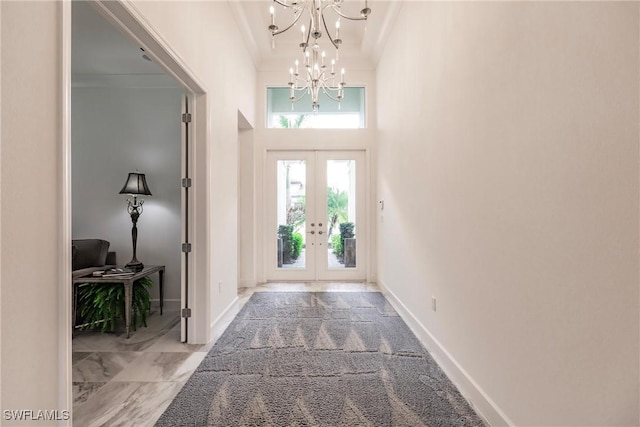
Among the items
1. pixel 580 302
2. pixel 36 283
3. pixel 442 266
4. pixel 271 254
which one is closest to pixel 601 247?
pixel 580 302

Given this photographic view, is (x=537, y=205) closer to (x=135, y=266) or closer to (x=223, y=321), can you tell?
(x=223, y=321)

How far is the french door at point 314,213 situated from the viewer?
16.6 ft

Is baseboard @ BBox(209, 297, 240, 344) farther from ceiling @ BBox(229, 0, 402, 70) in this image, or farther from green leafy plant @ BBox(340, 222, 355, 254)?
ceiling @ BBox(229, 0, 402, 70)

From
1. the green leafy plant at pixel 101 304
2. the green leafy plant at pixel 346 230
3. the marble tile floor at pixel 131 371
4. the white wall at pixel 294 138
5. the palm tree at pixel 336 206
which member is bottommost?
the marble tile floor at pixel 131 371

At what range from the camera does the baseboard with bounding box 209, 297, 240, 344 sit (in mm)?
2866

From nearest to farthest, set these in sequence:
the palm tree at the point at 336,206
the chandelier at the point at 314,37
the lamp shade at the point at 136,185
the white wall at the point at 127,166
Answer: the chandelier at the point at 314,37 < the lamp shade at the point at 136,185 < the white wall at the point at 127,166 < the palm tree at the point at 336,206

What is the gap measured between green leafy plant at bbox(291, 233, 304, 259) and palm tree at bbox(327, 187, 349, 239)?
47 centimetres

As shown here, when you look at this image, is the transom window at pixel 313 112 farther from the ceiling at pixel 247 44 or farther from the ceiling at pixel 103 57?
the ceiling at pixel 103 57

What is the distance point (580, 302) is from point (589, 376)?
259mm

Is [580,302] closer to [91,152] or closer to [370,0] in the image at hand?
[370,0]

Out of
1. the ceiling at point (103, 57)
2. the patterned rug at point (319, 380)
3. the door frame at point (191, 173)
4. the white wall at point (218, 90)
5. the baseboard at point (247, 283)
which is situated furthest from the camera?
the baseboard at point (247, 283)

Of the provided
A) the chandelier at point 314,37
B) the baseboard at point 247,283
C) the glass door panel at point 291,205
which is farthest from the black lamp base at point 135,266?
the chandelier at point 314,37

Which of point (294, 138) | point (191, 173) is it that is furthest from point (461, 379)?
point (294, 138)

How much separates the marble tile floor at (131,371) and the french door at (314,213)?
1.77 metres
